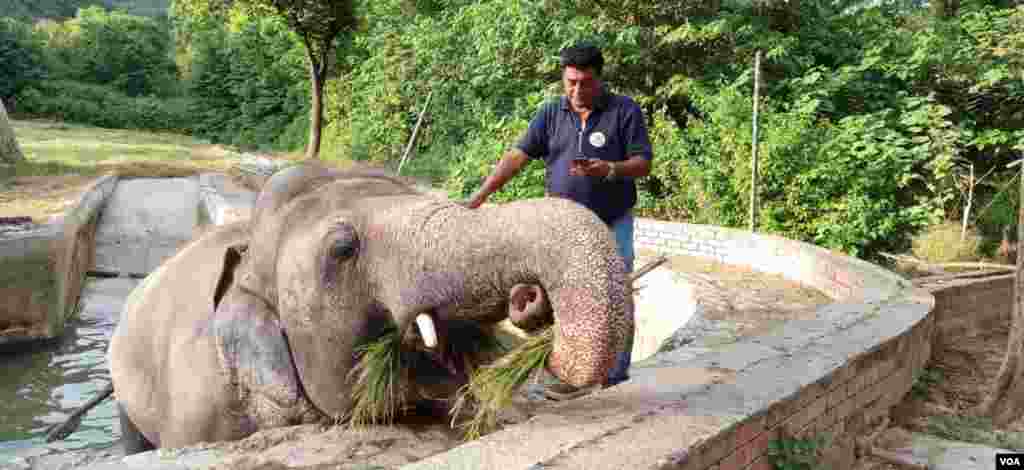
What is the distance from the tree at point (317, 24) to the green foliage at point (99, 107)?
52.6ft

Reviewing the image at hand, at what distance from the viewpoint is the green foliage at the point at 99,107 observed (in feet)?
128

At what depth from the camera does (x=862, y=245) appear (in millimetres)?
9438

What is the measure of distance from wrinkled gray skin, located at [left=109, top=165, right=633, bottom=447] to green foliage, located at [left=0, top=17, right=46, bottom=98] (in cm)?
3917

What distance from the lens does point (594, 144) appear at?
12.9 ft

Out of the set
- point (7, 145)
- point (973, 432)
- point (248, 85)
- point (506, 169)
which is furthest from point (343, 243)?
point (248, 85)

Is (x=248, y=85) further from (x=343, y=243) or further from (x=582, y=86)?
(x=343, y=243)

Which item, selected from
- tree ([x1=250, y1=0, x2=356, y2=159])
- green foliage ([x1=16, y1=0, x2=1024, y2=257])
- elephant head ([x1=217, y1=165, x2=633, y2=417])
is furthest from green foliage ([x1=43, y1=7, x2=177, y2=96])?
elephant head ([x1=217, y1=165, x2=633, y2=417])

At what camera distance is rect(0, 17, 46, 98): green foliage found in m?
38.3

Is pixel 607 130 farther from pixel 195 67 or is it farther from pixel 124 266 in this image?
pixel 195 67

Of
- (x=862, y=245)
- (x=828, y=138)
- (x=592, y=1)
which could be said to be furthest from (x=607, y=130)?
(x=592, y=1)

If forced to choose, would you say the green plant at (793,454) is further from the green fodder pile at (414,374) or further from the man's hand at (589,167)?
the man's hand at (589,167)

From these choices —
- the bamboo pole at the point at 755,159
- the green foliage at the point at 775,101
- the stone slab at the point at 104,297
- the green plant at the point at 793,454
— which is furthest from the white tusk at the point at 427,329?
the stone slab at the point at 104,297

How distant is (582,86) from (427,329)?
1374mm

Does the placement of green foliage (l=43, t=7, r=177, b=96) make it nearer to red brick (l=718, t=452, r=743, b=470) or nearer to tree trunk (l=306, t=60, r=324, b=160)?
tree trunk (l=306, t=60, r=324, b=160)
